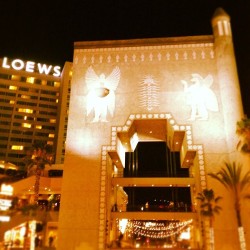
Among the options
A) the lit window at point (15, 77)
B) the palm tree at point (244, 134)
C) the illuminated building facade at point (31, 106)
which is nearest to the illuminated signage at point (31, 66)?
the illuminated building facade at point (31, 106)

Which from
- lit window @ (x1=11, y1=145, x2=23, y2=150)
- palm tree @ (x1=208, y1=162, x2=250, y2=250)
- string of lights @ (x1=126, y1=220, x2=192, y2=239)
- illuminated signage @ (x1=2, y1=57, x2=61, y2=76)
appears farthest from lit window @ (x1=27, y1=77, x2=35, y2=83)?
palm tree @ (x1=208, y1=162, x2=250, y2=250)

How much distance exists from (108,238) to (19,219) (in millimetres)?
9991

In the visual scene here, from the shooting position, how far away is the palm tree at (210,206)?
30.0 m

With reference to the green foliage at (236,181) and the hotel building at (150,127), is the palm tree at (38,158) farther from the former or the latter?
the green foliage at (236,181)

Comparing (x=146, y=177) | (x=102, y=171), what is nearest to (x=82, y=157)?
(x=102, y=171)

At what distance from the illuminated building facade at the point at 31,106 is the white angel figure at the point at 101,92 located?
2762 inches

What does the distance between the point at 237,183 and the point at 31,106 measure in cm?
9581

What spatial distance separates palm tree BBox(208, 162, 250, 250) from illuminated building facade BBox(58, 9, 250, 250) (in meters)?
1.92

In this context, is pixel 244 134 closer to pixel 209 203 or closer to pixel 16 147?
pixel 209 203

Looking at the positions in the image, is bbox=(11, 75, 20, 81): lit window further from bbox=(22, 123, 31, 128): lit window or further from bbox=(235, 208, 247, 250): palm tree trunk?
bbox=(235, 208, 247, 250): palm tree trunk

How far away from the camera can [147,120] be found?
119 ft

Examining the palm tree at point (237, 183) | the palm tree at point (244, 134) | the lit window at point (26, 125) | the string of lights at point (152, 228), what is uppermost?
the lit window at point (26, 125)

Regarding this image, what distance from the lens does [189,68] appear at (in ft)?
124

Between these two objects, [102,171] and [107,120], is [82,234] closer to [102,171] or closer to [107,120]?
[102,171]
